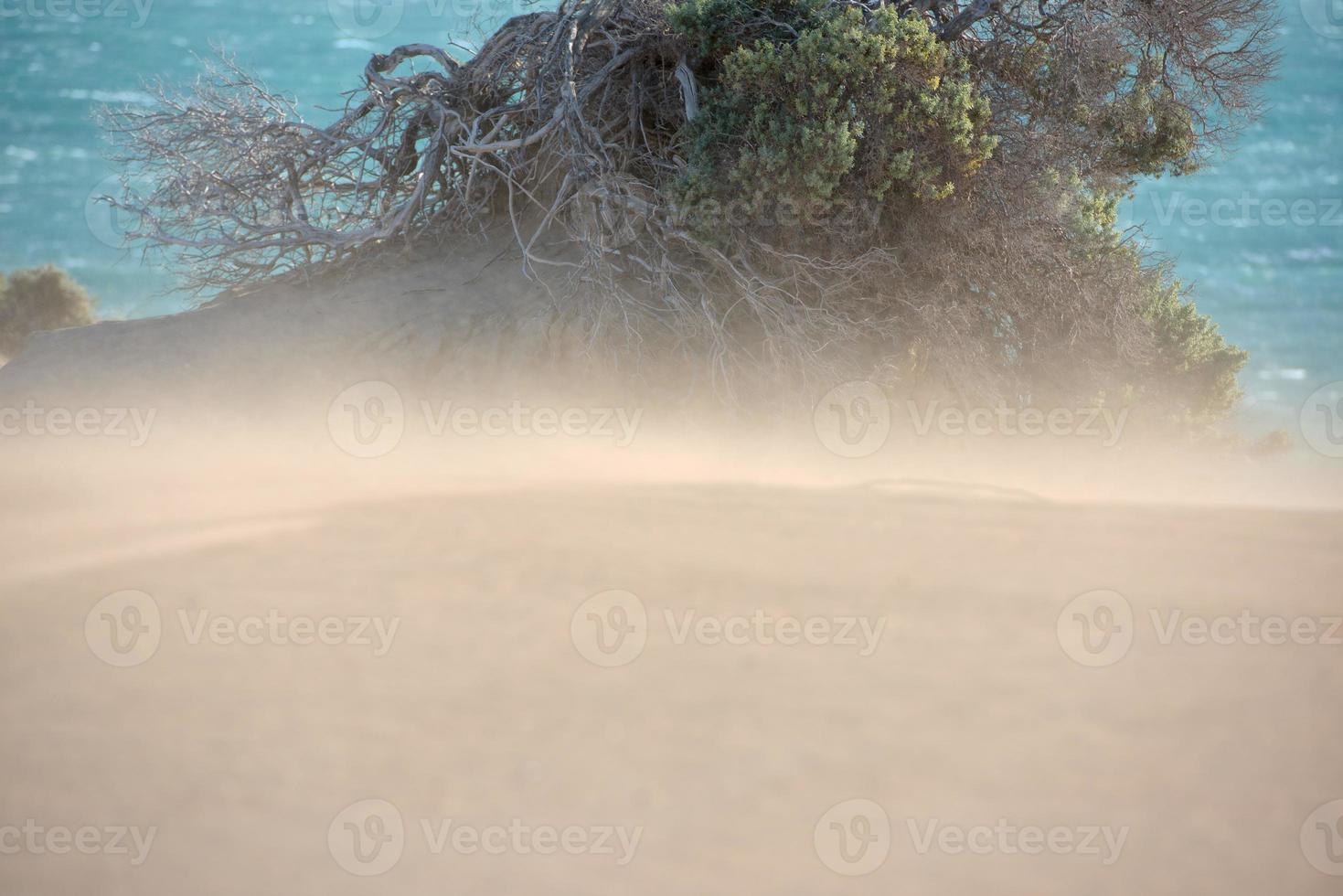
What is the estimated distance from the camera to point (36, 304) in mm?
23484

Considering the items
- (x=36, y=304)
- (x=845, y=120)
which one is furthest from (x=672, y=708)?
(x=36, y=304)

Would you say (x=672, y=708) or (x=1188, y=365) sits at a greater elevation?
(x=1188, y=365)

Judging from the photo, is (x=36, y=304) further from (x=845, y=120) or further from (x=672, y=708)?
(x=672, y=708)

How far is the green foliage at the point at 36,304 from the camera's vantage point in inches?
907

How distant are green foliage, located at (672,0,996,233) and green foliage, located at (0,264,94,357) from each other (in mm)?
17784

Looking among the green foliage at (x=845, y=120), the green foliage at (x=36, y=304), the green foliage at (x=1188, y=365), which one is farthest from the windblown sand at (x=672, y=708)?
the green foliage at (x=36, y=304)

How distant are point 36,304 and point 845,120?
2011 centimetres

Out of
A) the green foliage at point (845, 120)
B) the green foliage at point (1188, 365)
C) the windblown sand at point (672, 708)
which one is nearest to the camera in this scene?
the windblown sand at point (672, 708)

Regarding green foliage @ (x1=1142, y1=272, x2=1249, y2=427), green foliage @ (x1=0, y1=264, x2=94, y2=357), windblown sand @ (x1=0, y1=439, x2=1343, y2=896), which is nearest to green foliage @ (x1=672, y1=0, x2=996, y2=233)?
windblown sand @ (x1=0, y1=439, x2=1343, y2=896)

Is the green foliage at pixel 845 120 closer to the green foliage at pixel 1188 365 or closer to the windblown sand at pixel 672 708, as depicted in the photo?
the windblown sand at pixel 672 708

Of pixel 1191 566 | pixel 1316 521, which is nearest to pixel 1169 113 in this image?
pixel 1316 521

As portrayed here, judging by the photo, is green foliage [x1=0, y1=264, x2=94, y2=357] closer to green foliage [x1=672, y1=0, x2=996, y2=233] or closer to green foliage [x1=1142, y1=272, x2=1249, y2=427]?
green foliage [x1=672, y1=0, x2=996, y2=233]

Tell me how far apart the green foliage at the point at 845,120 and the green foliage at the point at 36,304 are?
58.3 ft

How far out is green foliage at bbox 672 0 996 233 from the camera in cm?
1064
